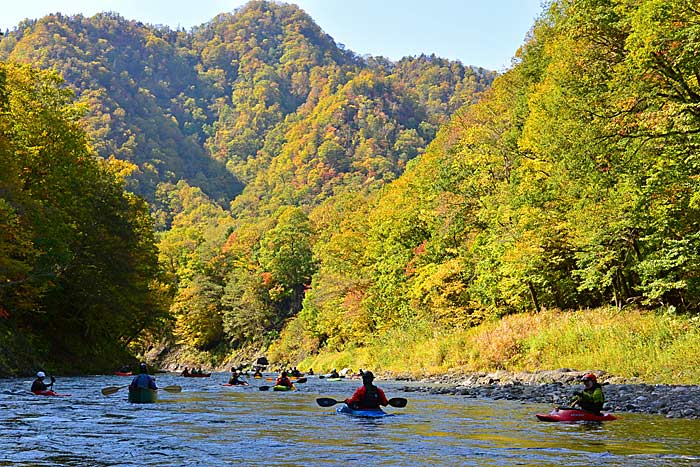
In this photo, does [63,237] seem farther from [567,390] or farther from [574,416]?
[574,416]

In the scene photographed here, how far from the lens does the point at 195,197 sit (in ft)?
573

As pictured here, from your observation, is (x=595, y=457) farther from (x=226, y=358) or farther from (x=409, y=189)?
(x=226, y=358)

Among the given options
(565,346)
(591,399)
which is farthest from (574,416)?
(565,346)

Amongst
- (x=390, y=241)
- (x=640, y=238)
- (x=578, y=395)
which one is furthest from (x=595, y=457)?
(x=390, y=241)

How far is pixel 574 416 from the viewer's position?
18.6m

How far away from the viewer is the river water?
43.2 feet

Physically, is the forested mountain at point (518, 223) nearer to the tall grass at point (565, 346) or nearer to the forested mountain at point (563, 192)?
the forested mountain at point (563, 192)

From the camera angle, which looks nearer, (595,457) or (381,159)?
(595,457)

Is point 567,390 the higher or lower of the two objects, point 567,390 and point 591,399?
the lower

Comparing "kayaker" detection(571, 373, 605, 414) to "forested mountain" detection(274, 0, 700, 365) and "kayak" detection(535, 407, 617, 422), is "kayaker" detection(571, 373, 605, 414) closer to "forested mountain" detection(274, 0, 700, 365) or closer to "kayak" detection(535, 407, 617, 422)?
"kayak" detection(535, 407, 617, 422)

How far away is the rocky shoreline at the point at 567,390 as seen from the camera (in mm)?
20016

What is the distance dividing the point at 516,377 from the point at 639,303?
22.6 ft

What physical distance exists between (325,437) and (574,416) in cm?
Result: 639

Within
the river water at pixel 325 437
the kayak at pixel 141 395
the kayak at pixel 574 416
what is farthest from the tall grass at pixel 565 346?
the kayak at pixel 141 395
